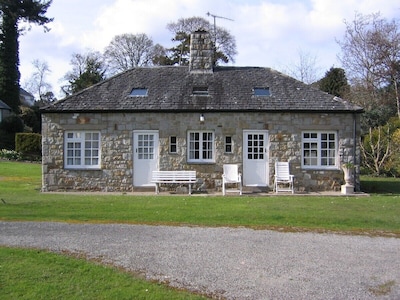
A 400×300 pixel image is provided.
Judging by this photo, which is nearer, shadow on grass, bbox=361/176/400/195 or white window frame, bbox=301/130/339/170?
white window frame, bbox=301/130/339/170

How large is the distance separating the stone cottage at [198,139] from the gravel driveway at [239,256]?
306 inches

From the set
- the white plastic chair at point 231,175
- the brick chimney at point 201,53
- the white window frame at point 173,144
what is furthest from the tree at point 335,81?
the white window frame at point 173,144

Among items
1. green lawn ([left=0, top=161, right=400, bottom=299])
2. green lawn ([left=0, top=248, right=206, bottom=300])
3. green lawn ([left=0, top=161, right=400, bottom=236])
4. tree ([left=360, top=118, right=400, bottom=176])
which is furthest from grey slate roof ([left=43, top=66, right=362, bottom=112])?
green lawn ([left=0, top=248, right=206, bottom=300])

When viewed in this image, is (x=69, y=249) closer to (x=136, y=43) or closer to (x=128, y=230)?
(x=128, y=230)

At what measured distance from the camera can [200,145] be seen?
17047mm

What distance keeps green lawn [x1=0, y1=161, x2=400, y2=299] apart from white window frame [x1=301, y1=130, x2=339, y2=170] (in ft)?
6.53

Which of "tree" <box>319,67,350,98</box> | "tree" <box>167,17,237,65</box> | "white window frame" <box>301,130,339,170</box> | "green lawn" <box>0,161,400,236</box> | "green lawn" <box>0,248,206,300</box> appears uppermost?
"tree" <box>167,17,237,65</box>

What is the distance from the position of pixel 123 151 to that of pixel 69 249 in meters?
10.0

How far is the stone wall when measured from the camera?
1686 centimetres

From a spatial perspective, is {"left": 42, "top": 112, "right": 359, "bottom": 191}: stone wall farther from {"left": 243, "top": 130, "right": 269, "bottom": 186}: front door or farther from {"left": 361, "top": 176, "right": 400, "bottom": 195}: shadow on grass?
{"left": 361, "top": 176, "right": 400, "bottom": 195}: shadow on grass

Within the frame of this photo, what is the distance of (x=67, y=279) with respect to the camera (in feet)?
18.4

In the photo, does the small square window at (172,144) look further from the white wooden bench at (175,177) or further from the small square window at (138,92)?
the small square window at (138,92)

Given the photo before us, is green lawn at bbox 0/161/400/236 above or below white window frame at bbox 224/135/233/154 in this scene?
below

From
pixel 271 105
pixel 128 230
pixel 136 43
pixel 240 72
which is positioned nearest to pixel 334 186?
pixel 271 105
